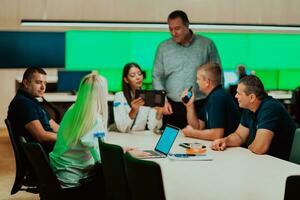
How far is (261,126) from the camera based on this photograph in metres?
3.65

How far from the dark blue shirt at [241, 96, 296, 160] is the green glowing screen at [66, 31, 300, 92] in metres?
6.37

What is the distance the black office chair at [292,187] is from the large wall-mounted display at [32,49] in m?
8.68

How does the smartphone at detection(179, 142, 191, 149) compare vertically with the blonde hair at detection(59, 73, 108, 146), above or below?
below

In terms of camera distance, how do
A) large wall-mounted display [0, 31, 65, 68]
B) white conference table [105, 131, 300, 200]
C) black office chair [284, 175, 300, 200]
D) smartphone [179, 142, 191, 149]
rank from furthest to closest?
1. large wall-mounted display [0, 31, 65, 68]
2. smartphone [179, 142, 191, 149]
3. white conference table [105, 131, 300, 200]
4. black office chair [284, 175, 300, 200]

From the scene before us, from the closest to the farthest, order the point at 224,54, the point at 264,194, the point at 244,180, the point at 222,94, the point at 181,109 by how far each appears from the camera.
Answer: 1. the point at 264,194
2. the point at 244,180
3. the point at 222,94
4. the point at 181,109
5. the point at 224,54

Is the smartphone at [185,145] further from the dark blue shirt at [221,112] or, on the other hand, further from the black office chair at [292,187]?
the black office chair at [292,187]

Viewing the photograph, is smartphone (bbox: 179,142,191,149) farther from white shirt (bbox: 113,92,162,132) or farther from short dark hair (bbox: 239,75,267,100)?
white shirt (bbox: 113,92,162,132)

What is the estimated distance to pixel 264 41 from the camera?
457 inches

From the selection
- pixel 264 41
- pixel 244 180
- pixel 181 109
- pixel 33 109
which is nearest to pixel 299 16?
pixel 264 41

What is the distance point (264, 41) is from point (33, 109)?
26.6 ft

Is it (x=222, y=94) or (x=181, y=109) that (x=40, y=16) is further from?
(x=222, y=94)

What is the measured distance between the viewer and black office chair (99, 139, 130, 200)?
2939mm

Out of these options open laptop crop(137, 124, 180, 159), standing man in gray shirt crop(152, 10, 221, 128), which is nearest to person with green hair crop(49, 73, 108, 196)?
open laptop crop(137, 124, 180, 159)

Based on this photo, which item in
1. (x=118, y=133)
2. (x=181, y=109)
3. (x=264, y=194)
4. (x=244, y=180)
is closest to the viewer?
(x=264, y=194)
